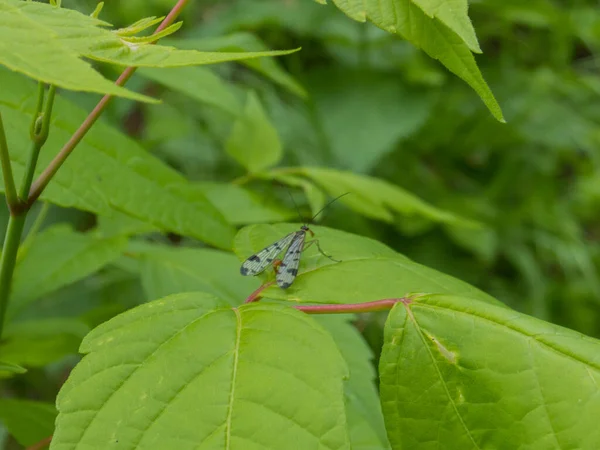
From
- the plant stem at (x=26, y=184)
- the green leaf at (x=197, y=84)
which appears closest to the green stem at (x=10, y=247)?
the plant stem at (x=26, y=184)

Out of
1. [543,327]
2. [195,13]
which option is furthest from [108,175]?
[195,13]

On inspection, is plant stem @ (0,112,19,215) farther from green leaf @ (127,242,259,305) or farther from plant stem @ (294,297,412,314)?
green leaf @ (127,242,259,305)

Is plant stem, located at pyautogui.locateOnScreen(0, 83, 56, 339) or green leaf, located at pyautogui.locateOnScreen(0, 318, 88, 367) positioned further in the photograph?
green leaf, located at pyautogui.locateOnScreen(0, 318, 88, 367)

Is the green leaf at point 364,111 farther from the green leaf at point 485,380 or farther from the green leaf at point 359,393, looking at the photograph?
the green leaf at point 485,380

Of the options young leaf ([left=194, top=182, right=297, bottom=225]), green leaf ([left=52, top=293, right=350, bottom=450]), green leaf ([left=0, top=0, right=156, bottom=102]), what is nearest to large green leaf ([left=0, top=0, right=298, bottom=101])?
green leaf ([left=0, top=0, right=156, bottom=102])

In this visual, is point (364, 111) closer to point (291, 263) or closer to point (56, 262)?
point (56, 262)

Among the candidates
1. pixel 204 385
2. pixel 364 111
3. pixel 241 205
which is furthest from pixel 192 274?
pixel 364 111

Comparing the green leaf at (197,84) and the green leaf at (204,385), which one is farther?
the green leaf at (197,84)
